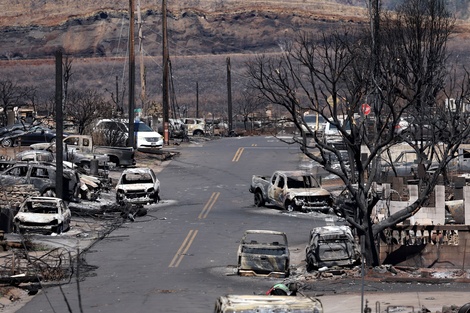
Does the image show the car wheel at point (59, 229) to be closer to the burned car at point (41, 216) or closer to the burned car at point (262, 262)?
the burned car at point (41, 216)

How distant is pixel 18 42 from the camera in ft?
569

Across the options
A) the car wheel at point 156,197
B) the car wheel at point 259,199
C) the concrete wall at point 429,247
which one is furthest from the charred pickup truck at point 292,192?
the concrete wall at point 429,247

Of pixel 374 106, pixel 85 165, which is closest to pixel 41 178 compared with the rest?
pixel 85 165

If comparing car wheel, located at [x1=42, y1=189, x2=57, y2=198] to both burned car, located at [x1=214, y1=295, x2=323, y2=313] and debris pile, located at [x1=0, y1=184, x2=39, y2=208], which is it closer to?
debris pile, located at [x1=0, y1=184, x2=39, y2=208]

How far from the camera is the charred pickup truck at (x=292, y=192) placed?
42000mm

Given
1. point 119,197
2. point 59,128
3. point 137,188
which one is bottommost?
point 119,197

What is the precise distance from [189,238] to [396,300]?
12.0 meters

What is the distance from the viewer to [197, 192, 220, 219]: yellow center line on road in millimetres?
41562

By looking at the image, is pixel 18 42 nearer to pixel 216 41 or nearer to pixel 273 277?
pixel 216 41

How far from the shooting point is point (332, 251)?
30516 millimetres

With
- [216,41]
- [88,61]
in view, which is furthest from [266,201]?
[216,41]

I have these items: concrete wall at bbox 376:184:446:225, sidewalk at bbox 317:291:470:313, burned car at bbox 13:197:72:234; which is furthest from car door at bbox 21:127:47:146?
sidewalk at bbox 317:291:470:313

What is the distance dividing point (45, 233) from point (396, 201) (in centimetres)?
1141

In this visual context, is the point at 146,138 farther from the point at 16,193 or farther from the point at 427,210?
the point at 427,210
